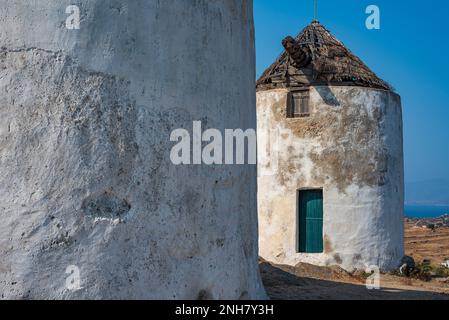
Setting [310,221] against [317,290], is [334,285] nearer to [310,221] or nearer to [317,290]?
[317,290]

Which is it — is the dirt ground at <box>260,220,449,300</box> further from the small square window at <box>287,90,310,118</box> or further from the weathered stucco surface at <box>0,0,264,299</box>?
the weathered stucco surface at <box>0,0,264,299</box>

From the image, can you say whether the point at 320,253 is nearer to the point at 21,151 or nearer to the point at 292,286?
the point at 292,286

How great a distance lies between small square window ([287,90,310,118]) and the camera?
49.1ft

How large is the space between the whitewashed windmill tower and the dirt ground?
1.04 m

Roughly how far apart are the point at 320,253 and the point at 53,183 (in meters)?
10.7

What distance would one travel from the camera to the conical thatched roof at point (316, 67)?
1479 cm

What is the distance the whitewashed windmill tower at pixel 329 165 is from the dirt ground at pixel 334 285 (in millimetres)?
1040

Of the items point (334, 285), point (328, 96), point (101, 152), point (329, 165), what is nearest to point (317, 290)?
point (334, 285)

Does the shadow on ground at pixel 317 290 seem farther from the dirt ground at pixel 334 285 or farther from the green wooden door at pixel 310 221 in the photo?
the green wooden door at pixel 310 221

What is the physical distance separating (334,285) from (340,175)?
379 centimetres

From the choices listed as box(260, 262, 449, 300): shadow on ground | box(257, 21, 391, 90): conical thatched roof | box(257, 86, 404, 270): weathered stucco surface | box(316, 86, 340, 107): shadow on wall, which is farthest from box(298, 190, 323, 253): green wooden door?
box(257, 21, 391, 90): conical thatched roof

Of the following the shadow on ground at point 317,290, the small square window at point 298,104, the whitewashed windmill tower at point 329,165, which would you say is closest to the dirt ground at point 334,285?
the shadow on ground at point 317,290

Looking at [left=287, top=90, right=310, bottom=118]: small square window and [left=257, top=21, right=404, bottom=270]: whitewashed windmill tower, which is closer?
[left=257, top=21, right=404, bottom=270]: whitewashed windmill tower
